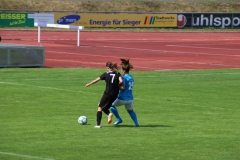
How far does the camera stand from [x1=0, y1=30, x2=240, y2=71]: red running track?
34.8m

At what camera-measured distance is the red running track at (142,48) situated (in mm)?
34844

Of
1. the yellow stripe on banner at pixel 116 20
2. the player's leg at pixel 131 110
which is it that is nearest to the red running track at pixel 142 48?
the yellow stripe on banner at pixel 116 20

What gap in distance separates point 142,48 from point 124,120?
2844 cm

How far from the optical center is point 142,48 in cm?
4500

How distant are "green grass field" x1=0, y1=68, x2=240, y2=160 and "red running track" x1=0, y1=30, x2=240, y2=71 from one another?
642 centimetres

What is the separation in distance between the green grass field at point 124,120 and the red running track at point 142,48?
253 inches

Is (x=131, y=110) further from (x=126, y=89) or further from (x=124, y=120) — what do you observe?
(x=124, y=120)

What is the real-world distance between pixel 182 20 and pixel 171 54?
25.1 metres

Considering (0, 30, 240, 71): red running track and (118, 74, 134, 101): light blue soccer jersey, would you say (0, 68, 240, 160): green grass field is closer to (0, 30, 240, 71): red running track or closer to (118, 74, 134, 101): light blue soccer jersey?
(118, 74, 134, 101): light blue soccer jersey

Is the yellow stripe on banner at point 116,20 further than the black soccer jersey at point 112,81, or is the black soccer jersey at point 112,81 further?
the yellow stripe on banner at point 116,20

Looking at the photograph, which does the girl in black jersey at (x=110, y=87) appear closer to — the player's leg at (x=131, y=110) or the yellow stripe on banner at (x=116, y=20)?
the player's leg at (x=131, y=110)

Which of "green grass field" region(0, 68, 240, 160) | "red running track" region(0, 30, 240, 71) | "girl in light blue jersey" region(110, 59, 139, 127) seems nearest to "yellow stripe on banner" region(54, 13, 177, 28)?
"red running track" region(0, 30, 240, 71)

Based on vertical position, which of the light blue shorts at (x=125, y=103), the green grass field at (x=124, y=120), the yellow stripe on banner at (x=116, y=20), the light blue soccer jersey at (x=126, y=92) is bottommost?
the yellow stripe on banner at (x=116, y=20)

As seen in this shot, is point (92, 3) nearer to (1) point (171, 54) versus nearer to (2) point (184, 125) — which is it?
(1) point (171, 54)
